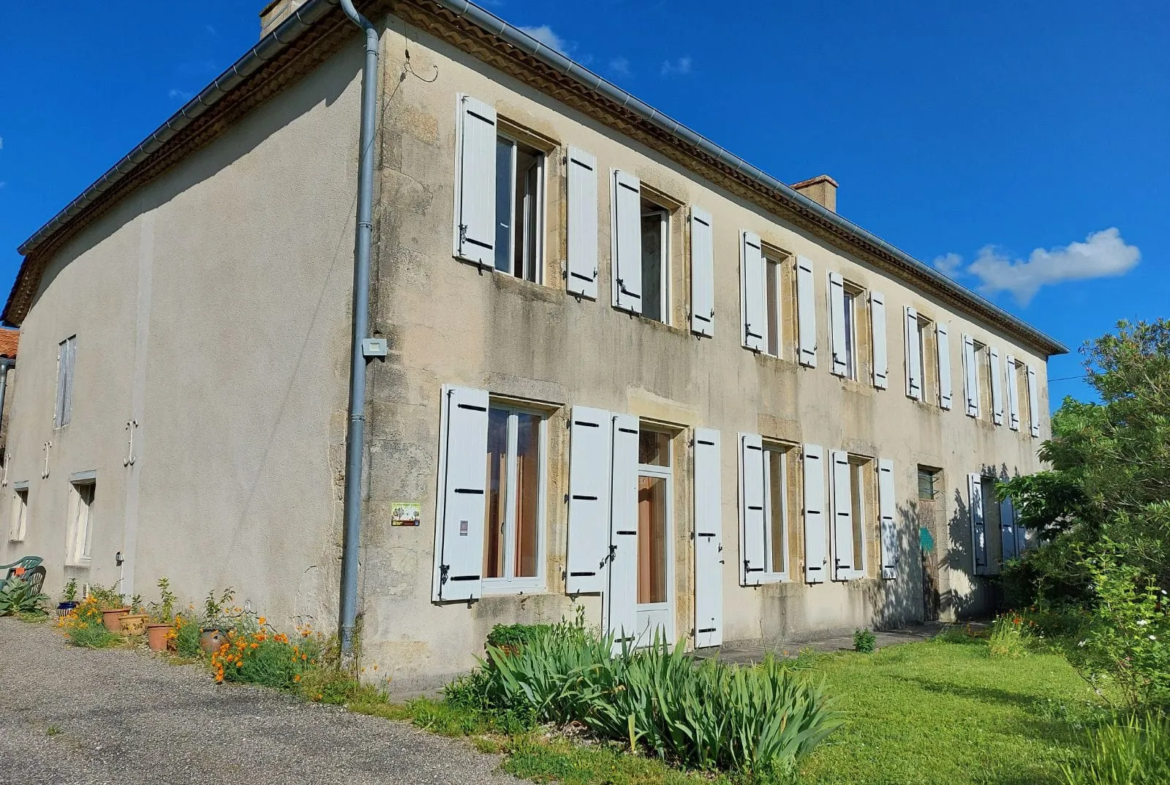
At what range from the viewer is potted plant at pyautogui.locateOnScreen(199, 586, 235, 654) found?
24.1 ft

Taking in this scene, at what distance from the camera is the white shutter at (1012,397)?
17.2 m

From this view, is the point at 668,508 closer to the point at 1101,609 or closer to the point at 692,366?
the point at 692,366

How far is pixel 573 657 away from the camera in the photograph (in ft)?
18.9

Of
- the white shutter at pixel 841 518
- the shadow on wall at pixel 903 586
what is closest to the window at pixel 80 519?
the white shutter at pixel 841 518

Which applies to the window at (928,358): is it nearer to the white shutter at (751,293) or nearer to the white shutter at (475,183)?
the white shutter at (751,293)

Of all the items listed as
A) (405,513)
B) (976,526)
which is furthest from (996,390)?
(405,513)

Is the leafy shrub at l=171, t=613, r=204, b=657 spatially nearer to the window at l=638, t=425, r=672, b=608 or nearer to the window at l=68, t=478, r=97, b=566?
the window at l=68, t=478, r=97, b=566

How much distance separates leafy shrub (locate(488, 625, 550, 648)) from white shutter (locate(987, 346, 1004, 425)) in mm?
12396

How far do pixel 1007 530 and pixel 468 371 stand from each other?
486 inches

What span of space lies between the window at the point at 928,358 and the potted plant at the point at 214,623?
10635mm

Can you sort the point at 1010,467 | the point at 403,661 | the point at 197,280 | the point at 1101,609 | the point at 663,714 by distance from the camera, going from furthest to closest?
the point at 1010,467 < the point at 197,280 < the point at 403,661 < the point at 1101,609 < the point at 663,714

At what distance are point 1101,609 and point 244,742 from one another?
16.2 feet

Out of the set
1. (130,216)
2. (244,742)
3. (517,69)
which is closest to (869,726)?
(244,742)

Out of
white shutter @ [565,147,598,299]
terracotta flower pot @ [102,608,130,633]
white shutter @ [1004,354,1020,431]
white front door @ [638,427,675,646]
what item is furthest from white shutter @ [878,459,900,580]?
terracotta flower pot @ [102,608,130,633]
